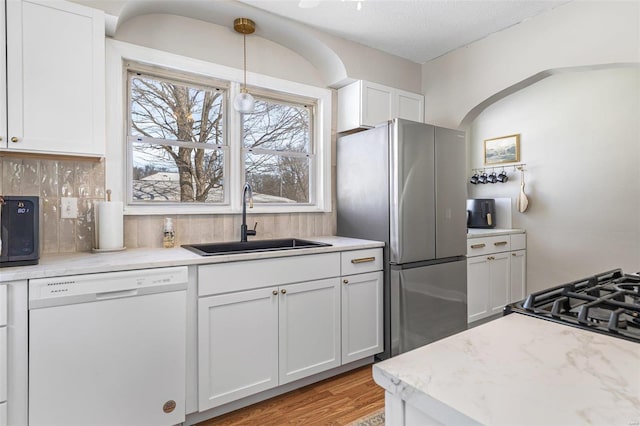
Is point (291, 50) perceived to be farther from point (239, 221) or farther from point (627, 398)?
point (627, 398)

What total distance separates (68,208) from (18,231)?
1.64 ft

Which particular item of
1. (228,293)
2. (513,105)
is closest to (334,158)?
(228,293)

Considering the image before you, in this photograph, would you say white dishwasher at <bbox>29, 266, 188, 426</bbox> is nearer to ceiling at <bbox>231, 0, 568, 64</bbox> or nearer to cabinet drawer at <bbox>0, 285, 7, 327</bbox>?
cabinet drawer at <bbox>0, 285, 7, 327</bbox>

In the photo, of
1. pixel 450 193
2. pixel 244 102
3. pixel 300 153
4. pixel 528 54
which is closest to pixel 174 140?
pixel 244 102

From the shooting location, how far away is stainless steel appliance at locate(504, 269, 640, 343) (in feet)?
2.63

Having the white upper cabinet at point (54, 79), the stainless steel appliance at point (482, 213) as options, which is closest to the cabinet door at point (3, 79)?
the white upper cabinet at point (54, 79)

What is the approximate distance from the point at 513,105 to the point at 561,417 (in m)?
4.13

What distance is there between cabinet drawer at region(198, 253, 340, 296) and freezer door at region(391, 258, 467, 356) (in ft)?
1.90

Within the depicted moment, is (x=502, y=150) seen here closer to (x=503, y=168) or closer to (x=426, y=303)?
(x=503, y=168)

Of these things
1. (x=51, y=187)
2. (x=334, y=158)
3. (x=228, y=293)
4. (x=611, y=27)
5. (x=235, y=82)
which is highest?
(x=611, y=27)

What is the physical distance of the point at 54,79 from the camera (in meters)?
1.76

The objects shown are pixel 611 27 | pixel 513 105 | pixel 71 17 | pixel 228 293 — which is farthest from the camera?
pixel 513 105

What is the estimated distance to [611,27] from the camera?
231 centimetres

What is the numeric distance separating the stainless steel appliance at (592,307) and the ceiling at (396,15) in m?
2.15
